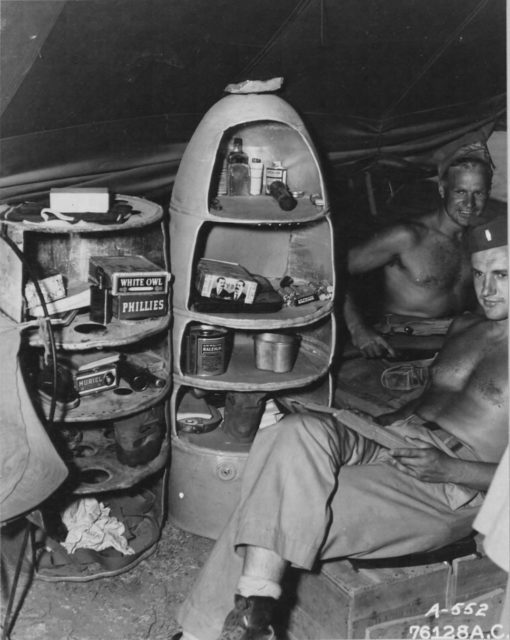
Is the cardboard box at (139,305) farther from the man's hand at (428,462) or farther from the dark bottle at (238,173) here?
the man's hand at (428,462)

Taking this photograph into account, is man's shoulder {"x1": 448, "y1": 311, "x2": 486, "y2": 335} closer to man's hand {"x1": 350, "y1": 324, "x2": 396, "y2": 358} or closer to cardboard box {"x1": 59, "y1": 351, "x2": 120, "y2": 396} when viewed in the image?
man's hand {"x1": 350, "y1": 324, "x2": 396, "y2": 358}

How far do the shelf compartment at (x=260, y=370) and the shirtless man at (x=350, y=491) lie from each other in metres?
0.65

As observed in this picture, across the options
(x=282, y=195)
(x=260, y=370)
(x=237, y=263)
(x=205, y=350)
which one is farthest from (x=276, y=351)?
(x=282, y=195)

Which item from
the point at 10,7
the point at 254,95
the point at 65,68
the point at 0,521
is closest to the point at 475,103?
the point at 254,95

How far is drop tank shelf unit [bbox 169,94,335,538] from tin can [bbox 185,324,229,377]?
0.04ft

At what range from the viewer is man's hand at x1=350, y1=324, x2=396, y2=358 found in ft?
15.9

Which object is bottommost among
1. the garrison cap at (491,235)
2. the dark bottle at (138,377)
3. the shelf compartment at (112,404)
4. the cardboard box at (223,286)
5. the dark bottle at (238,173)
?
the shelf compartment at (112,404)

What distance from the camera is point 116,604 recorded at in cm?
354

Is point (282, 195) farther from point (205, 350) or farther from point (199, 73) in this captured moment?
point (205, 350)

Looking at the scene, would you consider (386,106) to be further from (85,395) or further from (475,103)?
(85,395)

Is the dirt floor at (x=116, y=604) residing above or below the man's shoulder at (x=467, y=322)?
below

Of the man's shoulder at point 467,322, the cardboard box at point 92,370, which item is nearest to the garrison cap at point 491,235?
the man's shoulder at point 467,322

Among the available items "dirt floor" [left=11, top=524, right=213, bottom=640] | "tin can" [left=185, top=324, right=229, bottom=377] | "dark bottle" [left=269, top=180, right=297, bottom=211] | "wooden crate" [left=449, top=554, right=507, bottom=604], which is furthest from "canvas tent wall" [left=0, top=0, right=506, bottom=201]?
"wooden crate" [left=449, top=554, right=507, bottom=604]

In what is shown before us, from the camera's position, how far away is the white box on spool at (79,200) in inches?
134
